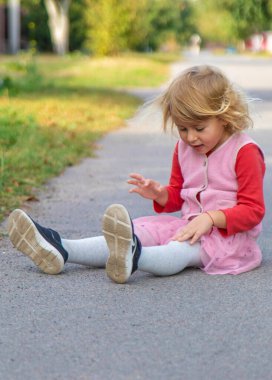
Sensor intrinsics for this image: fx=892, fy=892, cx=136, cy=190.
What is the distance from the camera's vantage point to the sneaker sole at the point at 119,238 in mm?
3283

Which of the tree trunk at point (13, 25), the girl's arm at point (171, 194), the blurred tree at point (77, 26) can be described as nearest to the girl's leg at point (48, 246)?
the girl's arm at point (171, 194)

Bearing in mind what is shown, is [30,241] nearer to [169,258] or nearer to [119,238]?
[119,238]

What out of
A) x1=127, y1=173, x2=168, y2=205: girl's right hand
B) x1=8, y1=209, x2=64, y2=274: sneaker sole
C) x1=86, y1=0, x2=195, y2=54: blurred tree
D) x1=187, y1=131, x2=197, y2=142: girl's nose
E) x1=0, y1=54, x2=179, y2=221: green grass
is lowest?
x1=86, y1=0, x2=195, y2=54: blurred tree

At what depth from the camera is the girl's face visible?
3.63 meters

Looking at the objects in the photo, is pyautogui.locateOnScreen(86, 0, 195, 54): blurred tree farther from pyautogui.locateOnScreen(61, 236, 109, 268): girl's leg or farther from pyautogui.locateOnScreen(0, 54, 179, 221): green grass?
pyautogui.locateOnScreen(61, 236, 109, 268): girl's leg

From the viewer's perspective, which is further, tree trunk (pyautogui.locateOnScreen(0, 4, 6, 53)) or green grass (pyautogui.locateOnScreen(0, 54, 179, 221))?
tree trunk (pyautogui.locateOnScreen(0, 4, 6, 53))

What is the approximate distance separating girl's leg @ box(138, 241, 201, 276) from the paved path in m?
0.04

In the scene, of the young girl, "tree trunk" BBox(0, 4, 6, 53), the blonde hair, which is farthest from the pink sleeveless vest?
"tree trunk" BBox(0, 4, 6, 53)

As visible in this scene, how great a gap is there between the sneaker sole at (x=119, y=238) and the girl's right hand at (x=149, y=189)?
465 millimetres

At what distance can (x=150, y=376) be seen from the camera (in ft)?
8.18

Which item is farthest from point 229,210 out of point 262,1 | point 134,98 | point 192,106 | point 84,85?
point 262,1

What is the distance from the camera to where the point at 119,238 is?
331 cm

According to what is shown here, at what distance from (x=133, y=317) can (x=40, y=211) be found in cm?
219

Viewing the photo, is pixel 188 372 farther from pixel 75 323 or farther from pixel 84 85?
pixel 84 85
